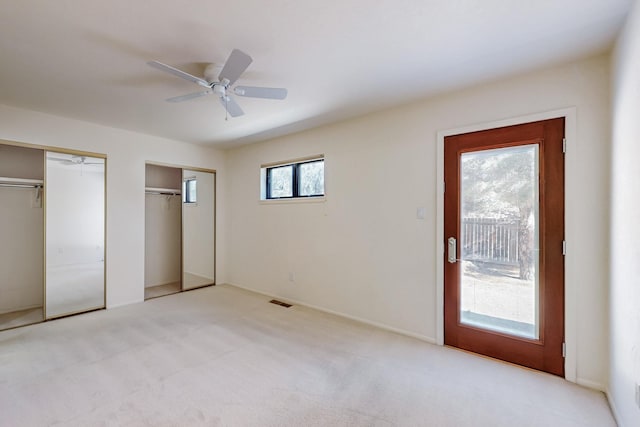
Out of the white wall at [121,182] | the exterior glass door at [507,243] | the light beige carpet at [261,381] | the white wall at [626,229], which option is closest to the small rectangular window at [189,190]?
the white wall at [121,182]

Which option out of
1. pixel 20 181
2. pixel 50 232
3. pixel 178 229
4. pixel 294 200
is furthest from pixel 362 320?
pixel 20 181

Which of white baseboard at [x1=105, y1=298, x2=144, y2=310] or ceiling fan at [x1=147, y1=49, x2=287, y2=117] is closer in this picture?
ceiling fan at [x1=147, y1=49, x2=287, y2=117]

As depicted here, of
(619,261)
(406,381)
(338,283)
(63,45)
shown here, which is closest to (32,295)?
(63,45)

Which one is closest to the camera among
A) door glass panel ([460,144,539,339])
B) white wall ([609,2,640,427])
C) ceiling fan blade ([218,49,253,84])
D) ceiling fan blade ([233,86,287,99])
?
white wall ([609,2,640,427])

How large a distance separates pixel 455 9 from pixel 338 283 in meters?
2.92

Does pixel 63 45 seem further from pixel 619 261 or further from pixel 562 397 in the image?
pixel 562 397

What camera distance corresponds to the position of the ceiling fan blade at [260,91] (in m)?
2.20

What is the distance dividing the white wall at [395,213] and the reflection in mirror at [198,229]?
23.4 inches

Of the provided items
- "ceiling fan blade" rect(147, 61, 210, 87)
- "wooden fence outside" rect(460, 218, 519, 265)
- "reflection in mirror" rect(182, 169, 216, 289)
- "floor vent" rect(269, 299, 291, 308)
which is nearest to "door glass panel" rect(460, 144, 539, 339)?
"wooden fence outside" rect(460, 218, 519, 265)

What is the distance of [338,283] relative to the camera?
3.61m

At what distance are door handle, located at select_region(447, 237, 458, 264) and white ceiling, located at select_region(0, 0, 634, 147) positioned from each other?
1.43 m

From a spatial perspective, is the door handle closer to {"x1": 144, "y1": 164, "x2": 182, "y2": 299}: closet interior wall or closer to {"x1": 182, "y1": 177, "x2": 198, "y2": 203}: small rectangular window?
{"x1": 182, "y1": 177, "x2": 198, "y2": 203}: small rectangular window

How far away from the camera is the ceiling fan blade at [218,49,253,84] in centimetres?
173

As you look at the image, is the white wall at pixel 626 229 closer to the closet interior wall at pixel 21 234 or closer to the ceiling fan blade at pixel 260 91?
the ceiling fan blade at pixel 260 91
